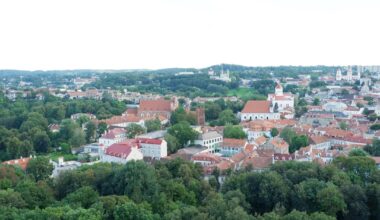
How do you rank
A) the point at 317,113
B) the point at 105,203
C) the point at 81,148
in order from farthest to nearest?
1. the point at 317,113
2. the point at 81,148
3. the point at 105,203

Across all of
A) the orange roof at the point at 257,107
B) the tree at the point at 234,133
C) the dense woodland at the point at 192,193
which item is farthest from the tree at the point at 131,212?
the orange roof at the point at 257,107

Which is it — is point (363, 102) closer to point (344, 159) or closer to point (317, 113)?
point (317, 113)

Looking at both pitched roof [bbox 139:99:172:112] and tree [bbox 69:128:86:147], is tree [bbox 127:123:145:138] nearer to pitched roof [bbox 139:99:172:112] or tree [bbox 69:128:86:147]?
tree [bbox 69:128:86:147]

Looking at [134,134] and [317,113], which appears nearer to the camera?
[134,134]

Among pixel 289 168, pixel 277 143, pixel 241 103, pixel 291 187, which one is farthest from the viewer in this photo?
pixel 241 103

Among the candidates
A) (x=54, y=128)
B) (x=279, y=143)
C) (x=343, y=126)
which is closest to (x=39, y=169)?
(x=279, y=143)

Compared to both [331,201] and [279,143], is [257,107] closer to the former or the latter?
[279,143]

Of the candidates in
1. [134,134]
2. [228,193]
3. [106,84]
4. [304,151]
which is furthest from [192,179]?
[106,84]
